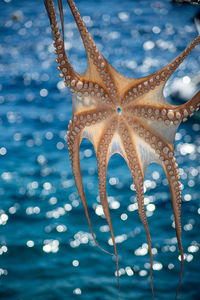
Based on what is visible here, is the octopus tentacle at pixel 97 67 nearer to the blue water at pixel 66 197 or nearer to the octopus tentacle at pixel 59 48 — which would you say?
the octopus tentacle at pixel 59 48

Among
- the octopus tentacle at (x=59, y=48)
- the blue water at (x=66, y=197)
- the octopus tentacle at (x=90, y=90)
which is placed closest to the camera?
the octopus tentacle at (x=59, y=48)

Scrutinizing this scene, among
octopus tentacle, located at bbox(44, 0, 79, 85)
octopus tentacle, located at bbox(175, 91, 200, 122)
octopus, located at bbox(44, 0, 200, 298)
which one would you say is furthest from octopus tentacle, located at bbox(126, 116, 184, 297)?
octopus tentacle, located at bbox(44, 0, 79, 85)

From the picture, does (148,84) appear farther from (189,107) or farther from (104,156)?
(104,156)

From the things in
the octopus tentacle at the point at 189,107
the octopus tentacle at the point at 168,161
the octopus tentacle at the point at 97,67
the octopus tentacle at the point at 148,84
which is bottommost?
the octopus tentacle at the point at 168,161

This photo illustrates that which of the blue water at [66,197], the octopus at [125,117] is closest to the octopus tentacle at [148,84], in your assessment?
the octopus at [125,117]

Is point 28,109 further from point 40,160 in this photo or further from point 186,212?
point 186,212

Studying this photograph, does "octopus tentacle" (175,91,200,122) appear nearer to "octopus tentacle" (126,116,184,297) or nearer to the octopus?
the octopus

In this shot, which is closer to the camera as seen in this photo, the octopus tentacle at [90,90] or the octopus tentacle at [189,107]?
the octopus tentacle at [189,107]
